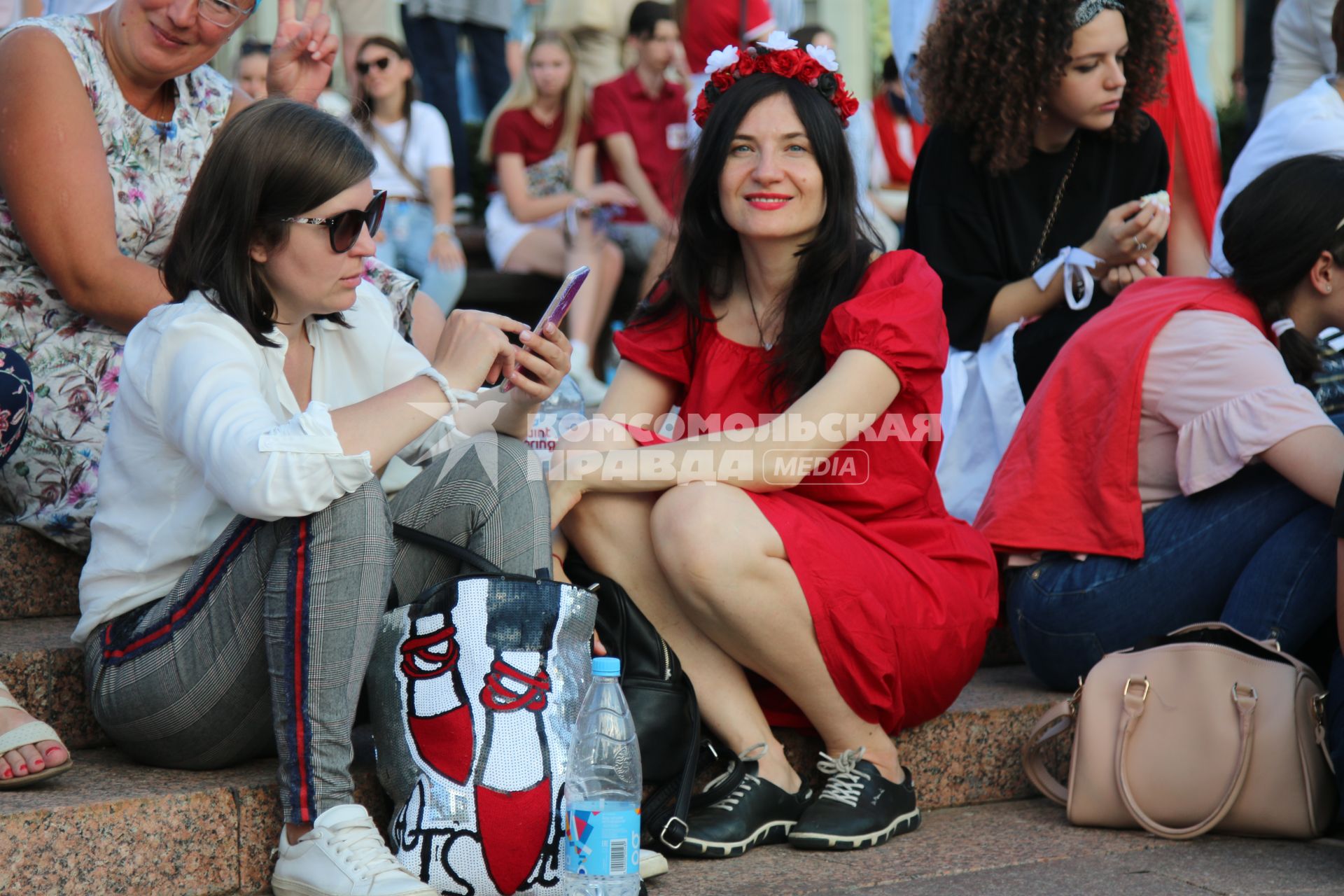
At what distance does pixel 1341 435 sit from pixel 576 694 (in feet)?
5.67

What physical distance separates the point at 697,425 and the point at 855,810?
902 millimetres

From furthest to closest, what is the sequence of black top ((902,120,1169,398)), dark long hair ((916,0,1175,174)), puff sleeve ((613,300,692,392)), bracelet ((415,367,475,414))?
1. black top ((902,120,1169,398))
2. dark long hair ((916,0,1175,174))
3. puff sleeve ((613,300,692,392))
4. bracelet ((415,367,475,414))

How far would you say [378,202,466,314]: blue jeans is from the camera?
6.87 meters

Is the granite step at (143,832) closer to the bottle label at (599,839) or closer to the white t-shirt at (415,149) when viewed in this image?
the bottle label at (599,839)

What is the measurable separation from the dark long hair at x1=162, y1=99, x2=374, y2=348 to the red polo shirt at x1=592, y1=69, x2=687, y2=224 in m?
4.65

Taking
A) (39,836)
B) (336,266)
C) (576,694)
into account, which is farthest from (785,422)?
(39,836)

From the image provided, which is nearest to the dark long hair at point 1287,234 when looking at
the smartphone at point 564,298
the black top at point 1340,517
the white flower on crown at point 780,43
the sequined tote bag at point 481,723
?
the black top at point 1340,517

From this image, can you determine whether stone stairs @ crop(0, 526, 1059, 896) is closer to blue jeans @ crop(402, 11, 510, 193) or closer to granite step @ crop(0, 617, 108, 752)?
granite step @ crop(0, 617, 108, 752)

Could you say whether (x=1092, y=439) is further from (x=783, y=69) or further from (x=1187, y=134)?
(x=1187, y=134)

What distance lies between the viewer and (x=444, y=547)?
2643 mm

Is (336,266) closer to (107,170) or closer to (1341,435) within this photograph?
(107,170)

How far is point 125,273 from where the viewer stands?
122 inches

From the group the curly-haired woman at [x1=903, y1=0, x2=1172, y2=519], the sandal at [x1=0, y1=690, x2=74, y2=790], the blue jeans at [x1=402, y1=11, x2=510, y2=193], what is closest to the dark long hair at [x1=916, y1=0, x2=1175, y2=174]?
the curly-haired woman at [x1=903, y1=0, x2=1172, y2=519]

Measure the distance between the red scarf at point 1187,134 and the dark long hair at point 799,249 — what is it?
6.05ft
